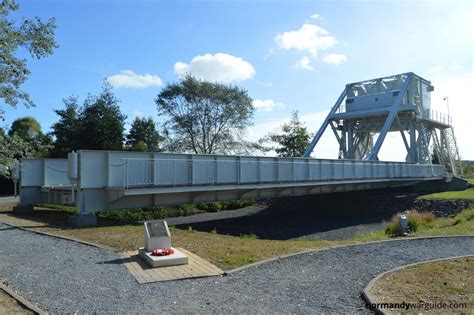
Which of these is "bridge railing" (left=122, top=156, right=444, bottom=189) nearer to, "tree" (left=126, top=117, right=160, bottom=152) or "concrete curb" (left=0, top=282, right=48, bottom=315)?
"concrete curb" (left=0, top=282, right=48, bottom=315)

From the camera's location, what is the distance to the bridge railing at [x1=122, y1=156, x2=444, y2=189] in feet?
52.4

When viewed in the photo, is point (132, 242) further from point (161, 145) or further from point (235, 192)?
point (161, 145)

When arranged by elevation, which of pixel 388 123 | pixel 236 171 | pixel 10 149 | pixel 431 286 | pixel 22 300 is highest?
pixel 388 123

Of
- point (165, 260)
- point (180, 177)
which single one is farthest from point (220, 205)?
point (165, 260)

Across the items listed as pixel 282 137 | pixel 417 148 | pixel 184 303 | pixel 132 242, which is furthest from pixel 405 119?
pixel 184 303

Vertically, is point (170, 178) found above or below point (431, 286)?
above

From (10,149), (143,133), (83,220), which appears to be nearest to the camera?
(10,149)

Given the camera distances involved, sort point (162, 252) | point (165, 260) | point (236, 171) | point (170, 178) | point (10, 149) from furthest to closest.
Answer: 1. point (236, 171)
2. point (170, 178)
3. point (162, 252)
4. point (165, 260)
5. point (10, 149)

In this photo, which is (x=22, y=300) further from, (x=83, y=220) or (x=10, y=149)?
(x=83, y=220)

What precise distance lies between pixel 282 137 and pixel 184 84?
43.7 feet

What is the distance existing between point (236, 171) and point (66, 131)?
25.2 meters

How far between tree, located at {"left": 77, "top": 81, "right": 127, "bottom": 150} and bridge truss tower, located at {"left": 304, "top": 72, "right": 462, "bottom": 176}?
65.1ft

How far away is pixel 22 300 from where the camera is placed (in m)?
5.81

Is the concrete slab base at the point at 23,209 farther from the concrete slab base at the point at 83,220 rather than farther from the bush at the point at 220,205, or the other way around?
the bush at the point at 220,205
